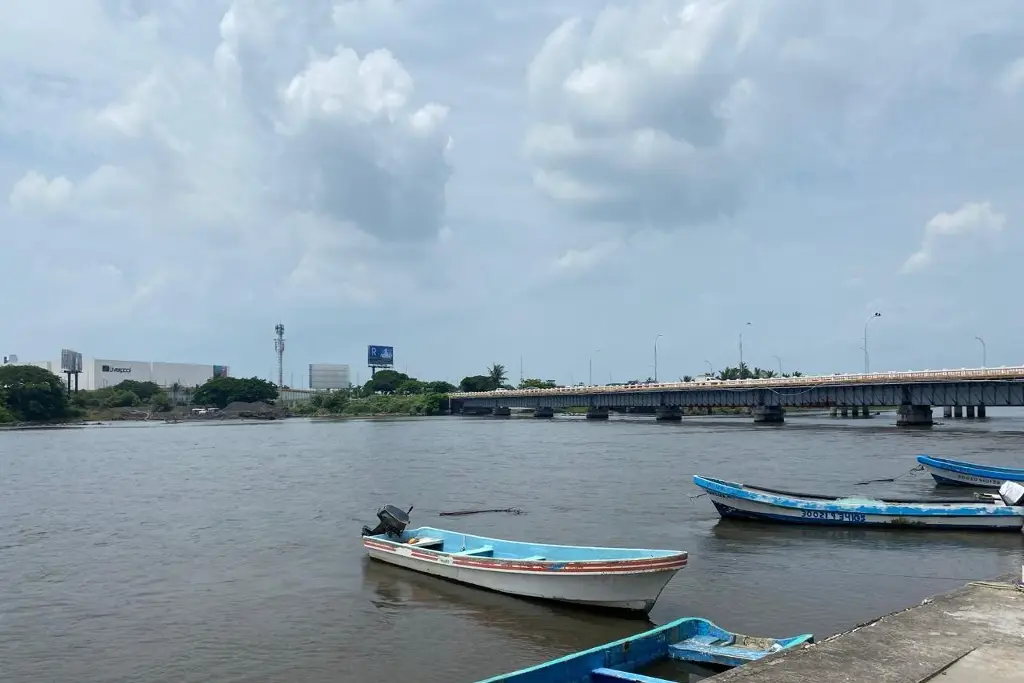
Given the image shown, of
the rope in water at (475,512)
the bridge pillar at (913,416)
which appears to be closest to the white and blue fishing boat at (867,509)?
the rope in water at (475,512)

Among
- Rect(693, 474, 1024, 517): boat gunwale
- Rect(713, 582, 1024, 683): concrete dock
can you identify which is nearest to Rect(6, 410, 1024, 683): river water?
Rect(693, 474, 1024, 517): boat gunwale

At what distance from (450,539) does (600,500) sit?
14.2m

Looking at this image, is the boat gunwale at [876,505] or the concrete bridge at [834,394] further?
the concrete bridge at [834,394]

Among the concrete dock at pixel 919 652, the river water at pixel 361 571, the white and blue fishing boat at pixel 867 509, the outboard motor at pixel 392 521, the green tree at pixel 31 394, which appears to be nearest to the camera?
the concrete dock at pixel 919 652

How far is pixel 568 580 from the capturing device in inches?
669

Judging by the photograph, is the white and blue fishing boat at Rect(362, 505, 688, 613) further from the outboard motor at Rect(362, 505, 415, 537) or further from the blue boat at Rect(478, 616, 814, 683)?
the blue boat at Rect(478, 616, 814, 683)

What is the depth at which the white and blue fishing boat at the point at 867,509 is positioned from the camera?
2439cm

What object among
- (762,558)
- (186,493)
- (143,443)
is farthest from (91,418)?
(762,558)

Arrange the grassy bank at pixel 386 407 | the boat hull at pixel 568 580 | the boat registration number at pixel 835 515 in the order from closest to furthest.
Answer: the boat hull at pixel 568 580 → the boat registration number at pixel 835 515 → the grassy bank at pixel 386 407

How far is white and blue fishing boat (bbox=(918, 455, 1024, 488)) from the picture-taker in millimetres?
33625

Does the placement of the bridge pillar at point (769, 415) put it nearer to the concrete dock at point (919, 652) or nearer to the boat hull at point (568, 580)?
the boat hull at point (568, 580)

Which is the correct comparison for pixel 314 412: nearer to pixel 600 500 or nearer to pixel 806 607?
pixel 600 500

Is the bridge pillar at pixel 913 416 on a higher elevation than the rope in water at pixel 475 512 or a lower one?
higher

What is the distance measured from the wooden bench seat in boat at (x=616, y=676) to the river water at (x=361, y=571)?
3.62 metres
